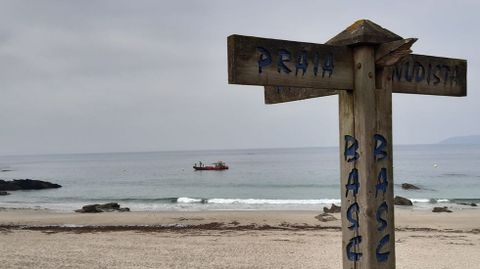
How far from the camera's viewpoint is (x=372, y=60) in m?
2.95

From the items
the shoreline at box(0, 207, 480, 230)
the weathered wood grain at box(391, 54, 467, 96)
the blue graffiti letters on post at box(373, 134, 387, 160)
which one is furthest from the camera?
the shoreline at box(0, 207, 480, 230)

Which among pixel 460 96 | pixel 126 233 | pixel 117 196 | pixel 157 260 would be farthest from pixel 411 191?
pixel 460 96

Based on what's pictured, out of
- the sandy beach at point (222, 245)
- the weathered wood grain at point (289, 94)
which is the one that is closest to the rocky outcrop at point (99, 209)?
the sandy beach at point (222, 245)

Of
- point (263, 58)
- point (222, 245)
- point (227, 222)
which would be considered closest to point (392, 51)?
point (263, 58)

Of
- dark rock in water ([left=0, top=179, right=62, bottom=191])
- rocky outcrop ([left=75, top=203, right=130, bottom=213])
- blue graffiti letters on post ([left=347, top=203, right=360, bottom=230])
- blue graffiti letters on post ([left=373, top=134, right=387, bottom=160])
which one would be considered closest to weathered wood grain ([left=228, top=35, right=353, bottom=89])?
blue graffiti letters on post ([left=373, top=134, right=387, bottom=160])

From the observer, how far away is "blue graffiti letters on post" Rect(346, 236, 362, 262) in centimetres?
301

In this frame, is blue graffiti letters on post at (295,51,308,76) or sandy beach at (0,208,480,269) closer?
blue graffiti letters on post at (295,51,308,76)

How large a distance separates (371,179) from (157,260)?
27.8ft

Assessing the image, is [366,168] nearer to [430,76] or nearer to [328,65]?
[328,65]

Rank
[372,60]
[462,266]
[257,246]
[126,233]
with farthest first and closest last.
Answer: [126,233] → [257,246] → [462,266] → [372,60]

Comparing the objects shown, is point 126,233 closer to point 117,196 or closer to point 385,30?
point 385,30

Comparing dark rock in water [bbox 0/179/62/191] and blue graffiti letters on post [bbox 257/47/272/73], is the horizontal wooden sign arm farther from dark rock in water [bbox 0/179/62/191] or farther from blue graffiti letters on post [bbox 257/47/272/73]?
dark rock in water [bbox 0/179/62/191]

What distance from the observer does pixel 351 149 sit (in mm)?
2990

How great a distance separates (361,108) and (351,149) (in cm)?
26
